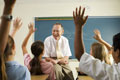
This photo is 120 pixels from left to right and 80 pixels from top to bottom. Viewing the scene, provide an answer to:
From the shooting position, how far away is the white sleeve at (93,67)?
80 cm

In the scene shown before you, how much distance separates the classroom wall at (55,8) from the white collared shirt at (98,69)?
3437 mm

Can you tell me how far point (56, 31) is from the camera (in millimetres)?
2664

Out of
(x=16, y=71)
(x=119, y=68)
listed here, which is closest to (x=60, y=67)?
(x=16, y=71)

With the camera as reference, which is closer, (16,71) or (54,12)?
(16,71)

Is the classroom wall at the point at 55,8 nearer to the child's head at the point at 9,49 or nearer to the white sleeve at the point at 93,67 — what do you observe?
the child's head at the point at 9,49

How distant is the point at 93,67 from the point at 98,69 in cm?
3

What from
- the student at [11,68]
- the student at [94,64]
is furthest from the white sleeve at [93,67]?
the student at [11,68]

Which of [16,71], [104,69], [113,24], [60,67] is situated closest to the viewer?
[104,69]

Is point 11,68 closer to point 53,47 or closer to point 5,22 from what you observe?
point 5,22

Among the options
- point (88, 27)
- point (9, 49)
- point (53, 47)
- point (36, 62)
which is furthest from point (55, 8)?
point (9, 49)

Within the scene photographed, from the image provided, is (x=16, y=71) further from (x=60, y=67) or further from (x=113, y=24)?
(x=113, y=24)

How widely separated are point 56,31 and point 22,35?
2.00m

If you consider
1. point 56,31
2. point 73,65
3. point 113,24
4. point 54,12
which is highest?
point 54,12

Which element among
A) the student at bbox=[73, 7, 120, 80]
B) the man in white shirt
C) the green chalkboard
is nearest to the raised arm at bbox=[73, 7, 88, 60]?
the student at bbox=[73, 7, 120, 80]
